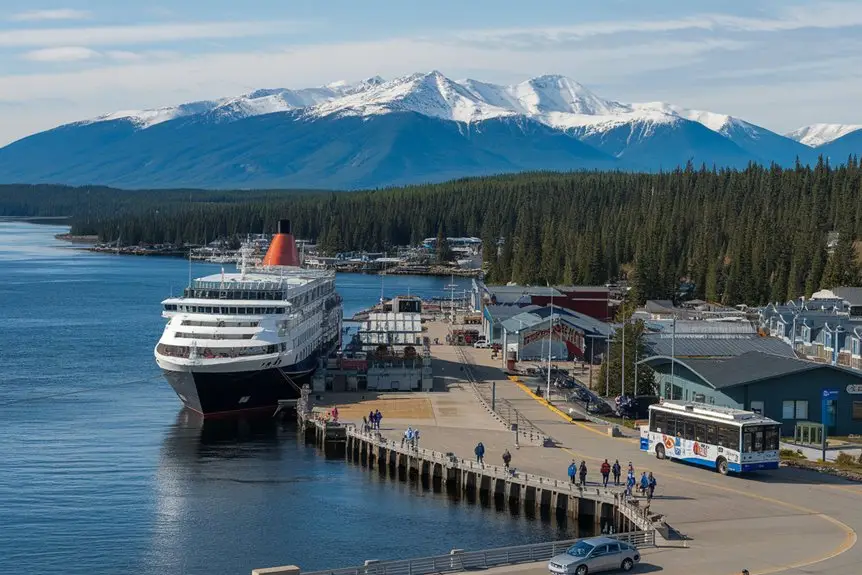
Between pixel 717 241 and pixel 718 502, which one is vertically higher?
pixel 717 241

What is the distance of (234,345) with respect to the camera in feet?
232

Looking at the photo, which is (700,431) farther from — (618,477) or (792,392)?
(792,392)

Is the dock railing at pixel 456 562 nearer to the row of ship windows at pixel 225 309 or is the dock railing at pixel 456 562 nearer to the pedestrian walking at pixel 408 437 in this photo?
the pedestrian walking at pixel 408 437

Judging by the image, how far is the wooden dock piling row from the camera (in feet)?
150

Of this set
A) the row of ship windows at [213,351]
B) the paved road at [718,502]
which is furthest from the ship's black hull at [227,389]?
the paved road at [718,502]

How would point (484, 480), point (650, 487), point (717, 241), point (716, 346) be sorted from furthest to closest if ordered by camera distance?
1. point (717, 241)
2. point (716, 346)
3. point (484, 480)
4. point (650, 487)

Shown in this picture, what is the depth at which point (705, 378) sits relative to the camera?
59.4 meters

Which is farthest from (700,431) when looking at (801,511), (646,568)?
(646,568)

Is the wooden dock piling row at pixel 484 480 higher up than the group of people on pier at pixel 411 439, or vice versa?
the group of people on pier at pixel 411 439

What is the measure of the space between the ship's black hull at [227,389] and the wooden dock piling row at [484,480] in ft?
25.0

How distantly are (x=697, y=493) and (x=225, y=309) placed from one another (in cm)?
3433

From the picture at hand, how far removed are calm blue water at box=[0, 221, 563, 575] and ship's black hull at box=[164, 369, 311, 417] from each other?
137 centimetres

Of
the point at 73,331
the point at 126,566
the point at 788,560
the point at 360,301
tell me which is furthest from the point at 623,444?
the point at 360,301

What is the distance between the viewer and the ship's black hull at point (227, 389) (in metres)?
69.9
